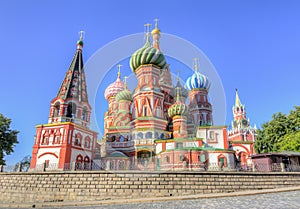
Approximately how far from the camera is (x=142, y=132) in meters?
28.7

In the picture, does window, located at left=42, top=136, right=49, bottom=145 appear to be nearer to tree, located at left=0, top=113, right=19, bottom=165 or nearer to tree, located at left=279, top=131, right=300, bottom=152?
tree, located at left=0, top=113, right=19, bottom=165

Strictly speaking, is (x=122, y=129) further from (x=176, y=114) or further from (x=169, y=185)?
(x=169, y=185)

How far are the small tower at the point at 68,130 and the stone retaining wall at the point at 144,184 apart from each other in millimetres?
5127

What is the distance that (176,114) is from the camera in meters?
30.7

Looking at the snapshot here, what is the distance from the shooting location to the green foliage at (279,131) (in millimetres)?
27075

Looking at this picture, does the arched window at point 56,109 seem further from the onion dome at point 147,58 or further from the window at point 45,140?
the onion dome at point 147,58

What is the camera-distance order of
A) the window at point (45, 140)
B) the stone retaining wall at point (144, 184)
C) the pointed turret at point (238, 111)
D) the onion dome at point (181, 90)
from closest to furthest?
the stone retaining wall at point (144, 184) → the window at point (45, 140) → the onion dome at point (181, 90) → the pointed turret at point (238, 111)

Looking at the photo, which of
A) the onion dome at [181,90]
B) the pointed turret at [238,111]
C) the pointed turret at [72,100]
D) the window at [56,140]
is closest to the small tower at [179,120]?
the onion dome at [181,90]

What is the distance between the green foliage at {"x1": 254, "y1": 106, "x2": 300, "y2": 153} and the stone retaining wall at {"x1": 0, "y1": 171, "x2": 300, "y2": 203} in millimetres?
14138

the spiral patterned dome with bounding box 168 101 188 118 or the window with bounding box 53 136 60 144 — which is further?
the spiral patterned dome with bounding box 168 101 188 118

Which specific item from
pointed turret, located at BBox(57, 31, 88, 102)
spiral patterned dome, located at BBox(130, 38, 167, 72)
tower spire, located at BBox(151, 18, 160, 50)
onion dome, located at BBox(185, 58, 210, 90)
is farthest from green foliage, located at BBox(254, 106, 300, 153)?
pointed turret, located at BBox(57, 31, 88, 102)

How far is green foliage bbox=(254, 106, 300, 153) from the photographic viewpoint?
27075 mm

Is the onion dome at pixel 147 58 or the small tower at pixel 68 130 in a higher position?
the onion dome at pixel 147 58

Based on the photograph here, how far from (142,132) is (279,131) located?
61.4ft
